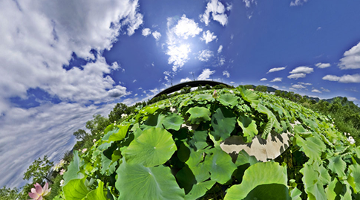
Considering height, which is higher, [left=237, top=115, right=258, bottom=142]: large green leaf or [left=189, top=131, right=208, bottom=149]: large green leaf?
→ [left=237, top=115, right=258, bottom=142]: large green leaf

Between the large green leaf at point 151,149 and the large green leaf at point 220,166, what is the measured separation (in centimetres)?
31

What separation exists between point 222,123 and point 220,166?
40 cm

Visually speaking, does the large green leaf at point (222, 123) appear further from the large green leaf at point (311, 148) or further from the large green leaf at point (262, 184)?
the large green leaf at point (311, 148)

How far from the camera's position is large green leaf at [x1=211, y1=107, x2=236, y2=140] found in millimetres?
1044

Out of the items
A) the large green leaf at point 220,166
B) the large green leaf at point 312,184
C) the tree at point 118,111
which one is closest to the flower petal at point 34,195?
the large green leaf at point 220,166

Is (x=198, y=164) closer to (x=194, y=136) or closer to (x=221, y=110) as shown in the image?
(x=194, y=136)

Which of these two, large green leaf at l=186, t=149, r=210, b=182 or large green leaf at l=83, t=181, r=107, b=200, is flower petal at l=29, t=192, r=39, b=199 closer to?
large green leaf at l=83, t=181, r=107, b=200

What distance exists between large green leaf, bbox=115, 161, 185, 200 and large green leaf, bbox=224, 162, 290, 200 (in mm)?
290

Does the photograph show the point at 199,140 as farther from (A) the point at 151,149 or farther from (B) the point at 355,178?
(B) the point at 355,178

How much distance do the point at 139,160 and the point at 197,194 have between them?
15.9 inches

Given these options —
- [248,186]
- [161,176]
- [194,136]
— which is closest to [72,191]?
[161,176]

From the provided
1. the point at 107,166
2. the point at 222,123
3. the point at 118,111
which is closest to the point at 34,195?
the point at 107,166

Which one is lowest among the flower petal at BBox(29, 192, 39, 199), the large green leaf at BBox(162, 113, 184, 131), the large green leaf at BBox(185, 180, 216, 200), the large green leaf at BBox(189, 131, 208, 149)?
the flower petal at BBox(29, 192, 39, 199)

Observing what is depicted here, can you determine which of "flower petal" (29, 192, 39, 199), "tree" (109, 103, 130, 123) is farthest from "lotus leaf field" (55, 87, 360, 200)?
"tree" (109, 103, 130, 123)
